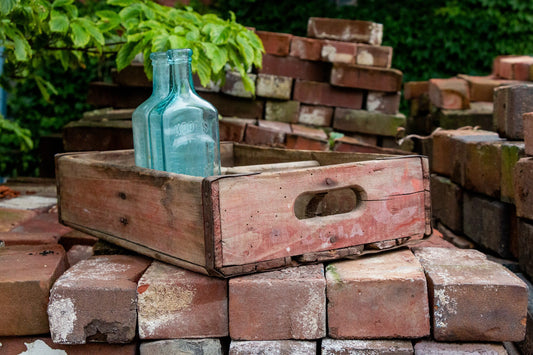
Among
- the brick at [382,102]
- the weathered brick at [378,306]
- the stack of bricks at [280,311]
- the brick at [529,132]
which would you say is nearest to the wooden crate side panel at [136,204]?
the stack of bricks at [280,311]

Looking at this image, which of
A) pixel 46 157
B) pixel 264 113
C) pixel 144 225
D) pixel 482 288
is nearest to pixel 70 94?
pixel 46 157

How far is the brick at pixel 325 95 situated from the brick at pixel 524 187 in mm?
1792

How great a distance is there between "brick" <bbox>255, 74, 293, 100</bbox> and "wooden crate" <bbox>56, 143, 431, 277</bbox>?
187 cm

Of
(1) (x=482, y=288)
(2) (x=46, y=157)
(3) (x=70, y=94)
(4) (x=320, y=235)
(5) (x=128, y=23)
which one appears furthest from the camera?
(3) (x=70, y=94)

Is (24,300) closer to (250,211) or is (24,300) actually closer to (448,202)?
(250,211)

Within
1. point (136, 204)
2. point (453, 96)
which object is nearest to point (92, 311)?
point (136, 204)

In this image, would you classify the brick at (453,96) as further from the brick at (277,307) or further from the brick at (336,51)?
the brick at (277,307)

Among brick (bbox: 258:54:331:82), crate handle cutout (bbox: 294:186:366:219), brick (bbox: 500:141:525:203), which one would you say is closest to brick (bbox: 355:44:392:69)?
brick (bbox: 258:54:331:82)

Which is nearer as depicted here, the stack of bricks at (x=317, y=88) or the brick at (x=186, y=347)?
the brick at (x=186, y=347)

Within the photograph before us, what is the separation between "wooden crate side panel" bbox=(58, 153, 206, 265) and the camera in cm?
165

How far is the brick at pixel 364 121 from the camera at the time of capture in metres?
4.04

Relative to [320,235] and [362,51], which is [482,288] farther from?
[362,51]

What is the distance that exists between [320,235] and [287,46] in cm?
245

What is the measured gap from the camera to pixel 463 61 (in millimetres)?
7090
